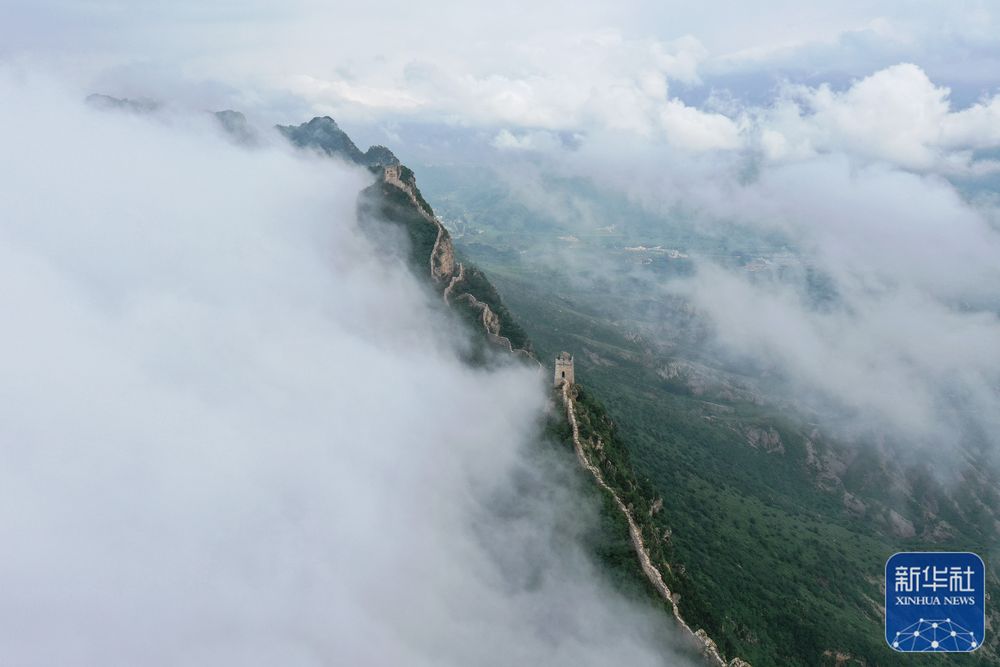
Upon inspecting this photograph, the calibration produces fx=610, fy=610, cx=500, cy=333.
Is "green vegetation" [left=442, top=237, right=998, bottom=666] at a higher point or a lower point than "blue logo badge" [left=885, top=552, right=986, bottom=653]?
lower

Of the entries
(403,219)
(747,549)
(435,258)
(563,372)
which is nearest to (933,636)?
(563,372)

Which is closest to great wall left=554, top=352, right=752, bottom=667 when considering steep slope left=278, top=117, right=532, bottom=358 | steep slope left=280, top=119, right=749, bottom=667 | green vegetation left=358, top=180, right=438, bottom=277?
steep slope left=280, top=119, right=749, bottom=667

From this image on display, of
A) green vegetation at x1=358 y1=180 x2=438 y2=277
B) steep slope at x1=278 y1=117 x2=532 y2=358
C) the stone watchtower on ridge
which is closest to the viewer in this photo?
the stone watchtower on ridge

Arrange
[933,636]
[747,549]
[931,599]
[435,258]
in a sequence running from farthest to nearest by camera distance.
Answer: [435,258] → [747,549] → [931,599] → [933,636]

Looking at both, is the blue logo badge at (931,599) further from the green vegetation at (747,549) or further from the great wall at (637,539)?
the green vegetation at (747,549)

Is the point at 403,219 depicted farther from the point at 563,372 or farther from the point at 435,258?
the point at 563,372

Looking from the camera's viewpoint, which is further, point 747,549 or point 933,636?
point 747,549

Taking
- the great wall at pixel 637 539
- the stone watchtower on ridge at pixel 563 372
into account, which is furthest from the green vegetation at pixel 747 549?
the stone watchtower on ridge at pixel 563 372

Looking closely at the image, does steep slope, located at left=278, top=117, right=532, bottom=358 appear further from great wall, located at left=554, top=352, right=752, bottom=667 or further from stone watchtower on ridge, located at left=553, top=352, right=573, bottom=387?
great wall, located at left=554, top=352, right=752, bottom=667
